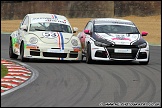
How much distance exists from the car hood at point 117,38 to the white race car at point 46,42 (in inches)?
27.2

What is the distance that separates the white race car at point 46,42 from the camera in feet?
54.3

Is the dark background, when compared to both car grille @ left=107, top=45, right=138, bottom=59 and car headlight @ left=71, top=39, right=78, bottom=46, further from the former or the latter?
car grille @ left=107, top=45, right=138, bottom=59

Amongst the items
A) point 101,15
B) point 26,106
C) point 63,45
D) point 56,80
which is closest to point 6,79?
point 56,80

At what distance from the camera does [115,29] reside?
17.5 metres

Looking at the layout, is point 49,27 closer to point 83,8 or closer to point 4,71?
point 4,71

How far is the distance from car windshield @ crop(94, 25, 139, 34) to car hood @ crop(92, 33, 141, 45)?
13.7 inches

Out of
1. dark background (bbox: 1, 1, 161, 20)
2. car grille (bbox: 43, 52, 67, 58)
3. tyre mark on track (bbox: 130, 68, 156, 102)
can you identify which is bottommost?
tyre mark on track (bbox: 130, 68, 156, 102)

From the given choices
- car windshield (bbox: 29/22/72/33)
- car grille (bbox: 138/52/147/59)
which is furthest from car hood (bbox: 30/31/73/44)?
car grille (bbox: 138/52/147/59)

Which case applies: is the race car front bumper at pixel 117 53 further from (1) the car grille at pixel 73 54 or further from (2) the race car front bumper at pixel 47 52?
(2) the race car front bumper at pixel 47 52

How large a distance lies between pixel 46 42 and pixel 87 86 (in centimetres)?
527

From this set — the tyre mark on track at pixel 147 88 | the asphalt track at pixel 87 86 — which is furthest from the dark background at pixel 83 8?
the tyre mark on track at pixel 147 88

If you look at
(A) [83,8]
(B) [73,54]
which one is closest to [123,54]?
(B) [73,54]

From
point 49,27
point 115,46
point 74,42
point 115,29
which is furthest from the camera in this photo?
point 49,27

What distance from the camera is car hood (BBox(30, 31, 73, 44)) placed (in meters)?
16.7
